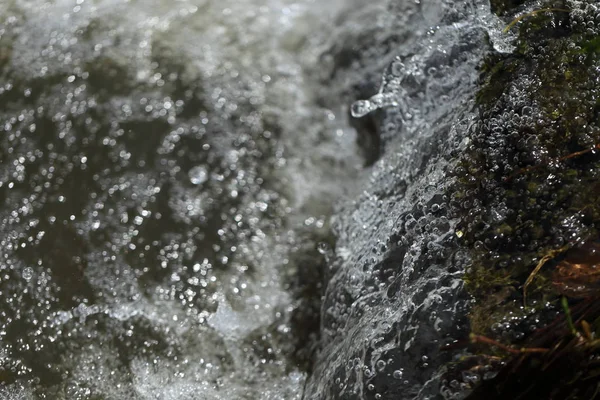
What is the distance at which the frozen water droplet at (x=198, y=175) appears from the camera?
2.79 meters

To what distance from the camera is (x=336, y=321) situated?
223 centimetres

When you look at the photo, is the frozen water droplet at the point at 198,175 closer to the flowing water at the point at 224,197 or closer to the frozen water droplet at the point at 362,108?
the flowing water at the point at 224,197

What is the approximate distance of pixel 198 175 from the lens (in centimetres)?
281

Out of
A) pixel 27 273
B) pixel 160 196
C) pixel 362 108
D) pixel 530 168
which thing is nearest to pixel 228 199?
pixel 160 196

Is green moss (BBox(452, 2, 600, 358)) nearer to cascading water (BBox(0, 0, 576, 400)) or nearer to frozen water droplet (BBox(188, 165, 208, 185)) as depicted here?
cascading water (BBox(0, 0, 576, 400))

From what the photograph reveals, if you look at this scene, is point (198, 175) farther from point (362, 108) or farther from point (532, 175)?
point (532, 175)

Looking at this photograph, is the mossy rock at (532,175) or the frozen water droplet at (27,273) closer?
the mossy rock at (532,175)

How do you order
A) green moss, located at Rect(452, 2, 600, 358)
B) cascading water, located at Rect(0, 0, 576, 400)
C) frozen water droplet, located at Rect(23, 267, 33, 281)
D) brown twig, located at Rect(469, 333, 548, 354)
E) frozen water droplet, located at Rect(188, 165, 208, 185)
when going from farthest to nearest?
1. frozen water droplet, located at Rect(188, 165, 208, 185)
2. frozen water droplet, located at Rect(23, 267, 33, 281)
3. cascading water, located at Rect(0, 0, 576, 400)
4. green moss, located at Rect(452, 2, 600, 358)
5. brown twig, located at Rect(469, 333, 548, 354)

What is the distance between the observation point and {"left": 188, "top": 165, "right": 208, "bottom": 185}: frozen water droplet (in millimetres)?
2793

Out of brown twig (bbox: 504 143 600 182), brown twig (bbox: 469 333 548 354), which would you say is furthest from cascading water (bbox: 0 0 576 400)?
brown twig (bbox: 504 143 600 182)

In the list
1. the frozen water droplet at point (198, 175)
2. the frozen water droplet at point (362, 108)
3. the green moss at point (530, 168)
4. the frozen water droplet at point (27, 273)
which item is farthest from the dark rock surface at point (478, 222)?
the frozen water droplet at point (27, 273)

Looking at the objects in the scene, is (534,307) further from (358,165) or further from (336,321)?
(358,165)

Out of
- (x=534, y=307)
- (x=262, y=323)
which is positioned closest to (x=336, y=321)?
(x=262, y=323)

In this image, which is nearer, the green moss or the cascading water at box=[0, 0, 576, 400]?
the green moss
